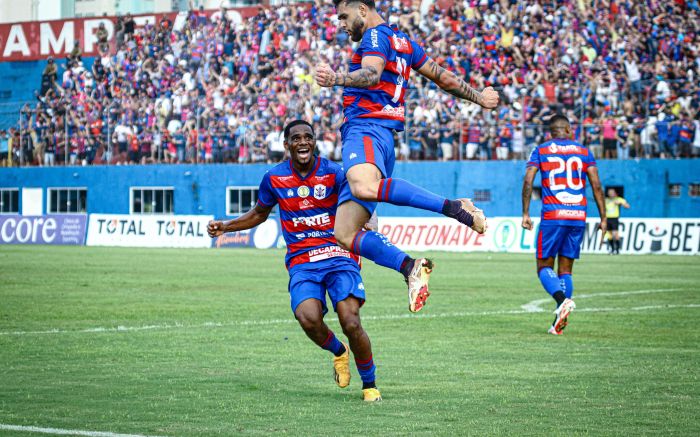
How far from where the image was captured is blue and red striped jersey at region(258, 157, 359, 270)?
9.30 m

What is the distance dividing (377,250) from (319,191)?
852mm

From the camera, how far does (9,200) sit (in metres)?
51.5

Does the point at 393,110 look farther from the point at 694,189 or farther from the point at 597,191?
the point at 694,189

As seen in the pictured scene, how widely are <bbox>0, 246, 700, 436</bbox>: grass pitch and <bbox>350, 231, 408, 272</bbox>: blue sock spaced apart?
1.03 m

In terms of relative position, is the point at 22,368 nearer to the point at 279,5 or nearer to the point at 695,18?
the point at 695,18

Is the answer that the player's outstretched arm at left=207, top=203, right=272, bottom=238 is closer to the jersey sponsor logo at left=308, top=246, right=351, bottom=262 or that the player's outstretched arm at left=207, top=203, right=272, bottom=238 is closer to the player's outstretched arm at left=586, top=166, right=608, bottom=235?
the jersey sponsor logo at left=308, top=246, right=351, bottom=262

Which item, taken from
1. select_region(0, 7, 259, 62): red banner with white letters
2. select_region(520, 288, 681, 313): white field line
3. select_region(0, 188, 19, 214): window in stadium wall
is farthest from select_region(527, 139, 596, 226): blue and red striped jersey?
select_region(0, 7, 259, 62): red banner with white letters

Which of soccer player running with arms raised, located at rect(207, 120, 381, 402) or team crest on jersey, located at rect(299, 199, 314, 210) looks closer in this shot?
soccer player running with arms raised, located at rect(207, 120, 381, 402)

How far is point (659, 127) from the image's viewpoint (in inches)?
1351

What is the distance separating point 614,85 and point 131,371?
27127 mm

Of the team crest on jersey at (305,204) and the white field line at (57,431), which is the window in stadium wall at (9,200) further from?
the white field line at (57,431)

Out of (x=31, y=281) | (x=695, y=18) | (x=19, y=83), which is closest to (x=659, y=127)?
(x=695, y=18)

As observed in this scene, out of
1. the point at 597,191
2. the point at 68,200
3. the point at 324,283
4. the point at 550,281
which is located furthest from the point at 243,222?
the point at 68,200

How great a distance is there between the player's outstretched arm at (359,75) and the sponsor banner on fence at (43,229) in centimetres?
3831
